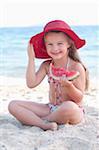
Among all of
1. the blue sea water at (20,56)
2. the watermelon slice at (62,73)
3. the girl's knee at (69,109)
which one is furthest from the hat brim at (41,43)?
the blue sea water at (20,56)

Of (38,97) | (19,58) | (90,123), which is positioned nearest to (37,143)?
(90,123)

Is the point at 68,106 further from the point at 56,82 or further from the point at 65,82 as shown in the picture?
the point at 56,82

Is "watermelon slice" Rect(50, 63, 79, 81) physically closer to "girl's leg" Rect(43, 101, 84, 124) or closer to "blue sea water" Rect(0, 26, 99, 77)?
"girl's leg" Rect(43, 101, 84, 124)

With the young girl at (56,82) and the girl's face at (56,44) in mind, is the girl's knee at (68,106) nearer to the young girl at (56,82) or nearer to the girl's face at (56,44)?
the young girl at (56,82)

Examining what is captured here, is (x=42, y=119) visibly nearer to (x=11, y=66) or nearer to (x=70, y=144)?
(x=70, y=144)

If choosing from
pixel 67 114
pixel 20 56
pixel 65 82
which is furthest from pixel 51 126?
pixel 20 56

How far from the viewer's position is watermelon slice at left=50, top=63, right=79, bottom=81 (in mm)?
2342

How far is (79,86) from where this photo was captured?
2.37m

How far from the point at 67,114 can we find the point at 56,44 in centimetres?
45

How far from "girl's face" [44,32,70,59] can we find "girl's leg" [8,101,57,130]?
36 centimetres

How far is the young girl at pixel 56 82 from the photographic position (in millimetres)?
2287

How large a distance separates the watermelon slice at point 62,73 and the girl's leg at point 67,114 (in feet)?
0.55

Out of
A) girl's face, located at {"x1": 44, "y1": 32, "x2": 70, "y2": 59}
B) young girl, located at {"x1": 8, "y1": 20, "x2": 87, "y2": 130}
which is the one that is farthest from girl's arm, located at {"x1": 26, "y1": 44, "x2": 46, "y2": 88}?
girl's face, located at {"x1": 44, "y1": 32, "x2": 70, "y2": 59}

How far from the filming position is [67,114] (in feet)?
7.43
